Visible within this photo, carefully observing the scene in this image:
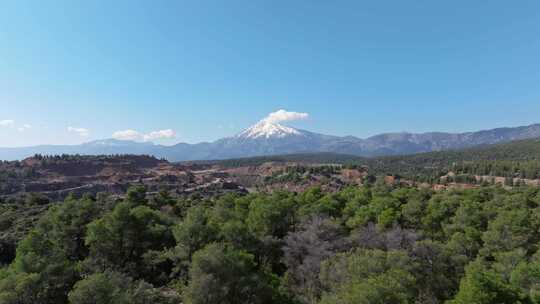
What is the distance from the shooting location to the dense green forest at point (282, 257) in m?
17.6

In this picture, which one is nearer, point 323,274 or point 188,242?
point 323,274

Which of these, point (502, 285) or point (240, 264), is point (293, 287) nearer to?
point (240, 264)

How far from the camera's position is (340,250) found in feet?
91.2

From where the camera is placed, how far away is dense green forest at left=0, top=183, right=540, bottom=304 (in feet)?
57.7

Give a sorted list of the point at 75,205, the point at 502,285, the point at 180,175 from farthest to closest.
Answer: the point at 180,175
the point at 75,205
the point at 502,285

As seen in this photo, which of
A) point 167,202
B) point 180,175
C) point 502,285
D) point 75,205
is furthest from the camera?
point 180,175

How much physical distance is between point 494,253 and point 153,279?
33.0m

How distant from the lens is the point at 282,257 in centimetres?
3069

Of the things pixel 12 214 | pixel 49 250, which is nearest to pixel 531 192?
pixel 49 250

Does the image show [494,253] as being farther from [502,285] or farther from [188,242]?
[188,242]

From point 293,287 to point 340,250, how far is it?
6.12 meters

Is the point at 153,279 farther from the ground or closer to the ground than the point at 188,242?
closer to the ground

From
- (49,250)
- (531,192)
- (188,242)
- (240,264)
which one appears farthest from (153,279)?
(531,192)

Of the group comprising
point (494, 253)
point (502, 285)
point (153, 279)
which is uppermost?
point (502, 285)
